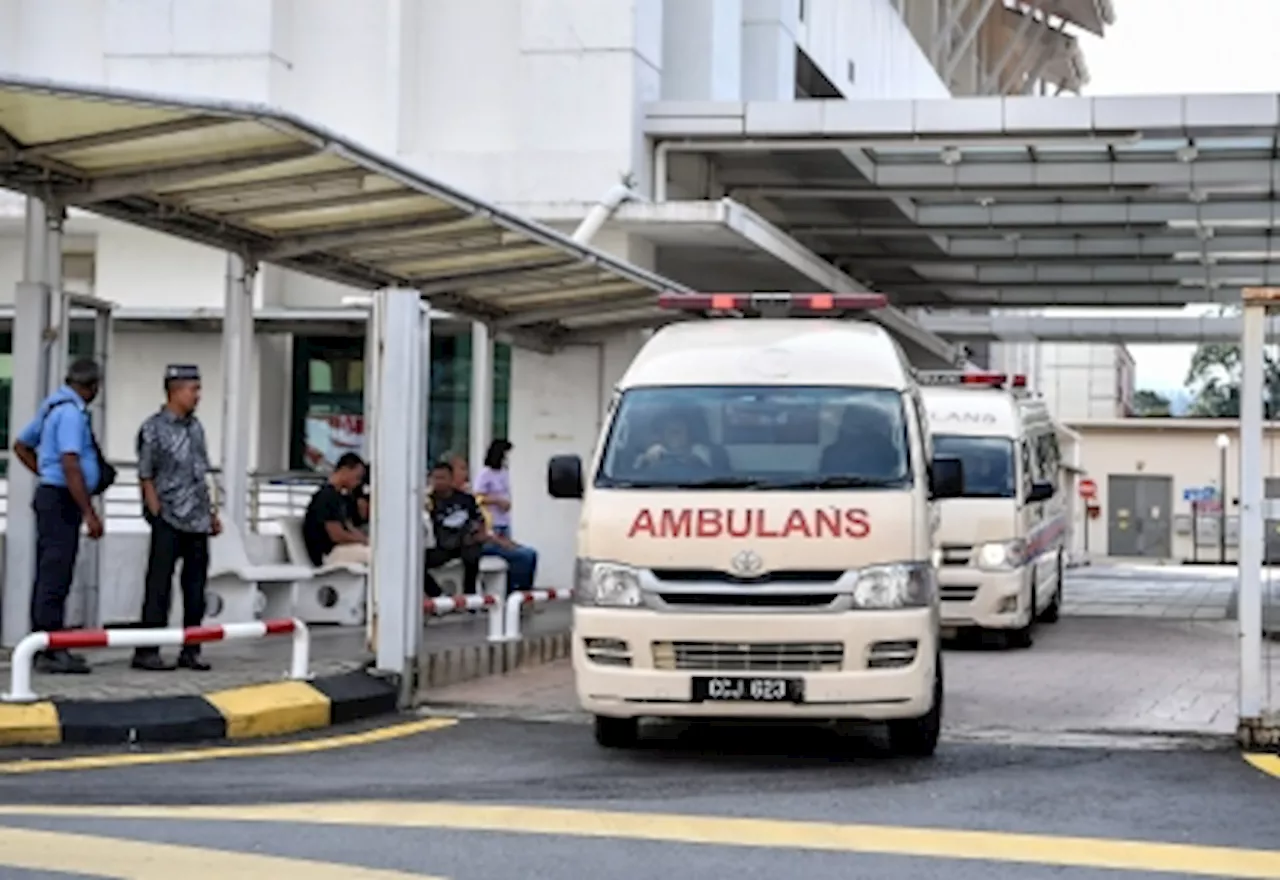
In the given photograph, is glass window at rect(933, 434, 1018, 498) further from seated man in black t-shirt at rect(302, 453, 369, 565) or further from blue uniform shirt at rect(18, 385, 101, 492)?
blue uniform shirt at rect(18, 385, 101, 492)

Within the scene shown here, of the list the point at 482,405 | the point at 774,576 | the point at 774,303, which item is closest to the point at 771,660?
the point at 774,576

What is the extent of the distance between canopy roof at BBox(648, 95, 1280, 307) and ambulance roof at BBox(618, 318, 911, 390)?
992cm

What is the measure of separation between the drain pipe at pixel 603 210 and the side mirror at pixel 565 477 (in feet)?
31.3

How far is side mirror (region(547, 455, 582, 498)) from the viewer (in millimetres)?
10781

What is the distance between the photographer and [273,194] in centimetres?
1315

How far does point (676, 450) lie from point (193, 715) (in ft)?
9.39

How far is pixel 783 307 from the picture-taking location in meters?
12.1

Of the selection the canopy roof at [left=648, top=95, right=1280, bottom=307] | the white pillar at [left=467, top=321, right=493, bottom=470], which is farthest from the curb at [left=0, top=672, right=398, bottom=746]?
the canopy roof at [left=648, top=95, right=1280, bottom=307]

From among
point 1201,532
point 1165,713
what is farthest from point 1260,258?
point 1201,532

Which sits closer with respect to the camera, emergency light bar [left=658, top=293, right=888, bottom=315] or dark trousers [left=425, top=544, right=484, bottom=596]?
emergency light bar [left=658, top=293, right=888, bottom=315]

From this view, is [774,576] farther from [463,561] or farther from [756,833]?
[463,561]

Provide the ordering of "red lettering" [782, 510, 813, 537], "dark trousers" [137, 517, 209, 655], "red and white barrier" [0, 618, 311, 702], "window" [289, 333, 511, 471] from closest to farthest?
"red lettering" [782, 510, 813, 537] → "red and white barrier" [0, 618, 311, 702] → "dark trousers" [137, 517, 209, 655] → "window" [289, 333, 511, 471]

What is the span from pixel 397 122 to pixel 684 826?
1489 centimetres

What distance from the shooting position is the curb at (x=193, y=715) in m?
9.99
